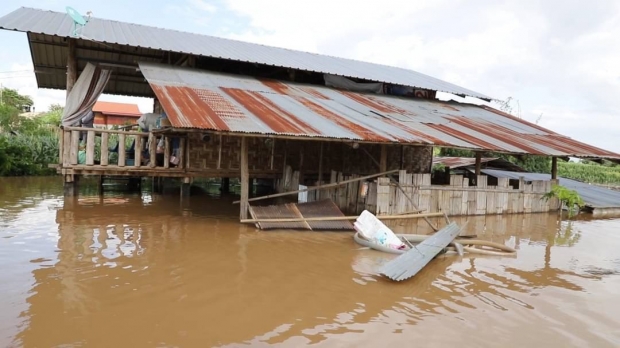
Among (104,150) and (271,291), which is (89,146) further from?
(271,291)

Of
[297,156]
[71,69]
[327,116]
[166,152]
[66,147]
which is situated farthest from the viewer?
[297,156]

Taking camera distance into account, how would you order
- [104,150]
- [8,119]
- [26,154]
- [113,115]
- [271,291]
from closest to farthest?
1. [271,291]
2. [104,150]
3. [26,154]
4. [8,119]
5. [113,115]

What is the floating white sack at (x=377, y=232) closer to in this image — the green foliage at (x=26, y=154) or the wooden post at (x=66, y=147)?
the wooden post at (x=66, y=147)

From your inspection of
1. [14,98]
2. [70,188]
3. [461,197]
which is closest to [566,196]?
[461,197]

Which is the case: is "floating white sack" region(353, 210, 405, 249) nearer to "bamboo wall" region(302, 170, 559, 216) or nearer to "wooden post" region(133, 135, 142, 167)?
"bamboo wall" region(302, 170, 559, 216)

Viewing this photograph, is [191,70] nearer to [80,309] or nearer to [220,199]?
[220,199]

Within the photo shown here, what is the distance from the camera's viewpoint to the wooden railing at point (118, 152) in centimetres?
1002

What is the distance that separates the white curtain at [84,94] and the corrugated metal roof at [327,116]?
3.58 feet

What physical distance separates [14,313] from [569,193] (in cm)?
1238

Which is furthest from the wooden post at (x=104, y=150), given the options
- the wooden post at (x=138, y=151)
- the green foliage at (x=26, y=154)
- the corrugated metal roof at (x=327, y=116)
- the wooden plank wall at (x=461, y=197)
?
the green foliage at (x=26, y=154)

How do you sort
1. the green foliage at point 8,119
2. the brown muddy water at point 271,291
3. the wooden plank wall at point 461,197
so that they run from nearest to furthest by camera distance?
1. the brown muddy water at point 271,291
2. the wooden plank wall at point 461,197
3. the green foliage at point 8,119

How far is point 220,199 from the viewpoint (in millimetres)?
13047

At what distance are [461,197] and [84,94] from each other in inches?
365

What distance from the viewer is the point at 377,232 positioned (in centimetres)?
715
